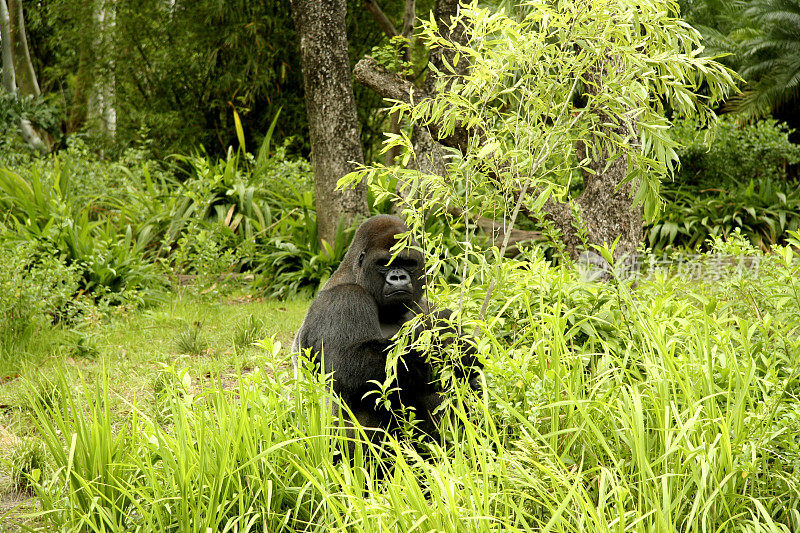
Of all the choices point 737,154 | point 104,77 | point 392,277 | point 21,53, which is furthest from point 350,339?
point 21,53

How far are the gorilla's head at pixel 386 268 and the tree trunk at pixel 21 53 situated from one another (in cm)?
1196

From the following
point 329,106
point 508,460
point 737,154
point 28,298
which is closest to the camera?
point 508,460

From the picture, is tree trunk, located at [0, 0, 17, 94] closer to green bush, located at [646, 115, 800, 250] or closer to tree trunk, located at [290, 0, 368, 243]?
tree trunk, located at [290, 0, 368, 243]

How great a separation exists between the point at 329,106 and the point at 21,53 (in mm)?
9048

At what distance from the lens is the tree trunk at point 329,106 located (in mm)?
6523

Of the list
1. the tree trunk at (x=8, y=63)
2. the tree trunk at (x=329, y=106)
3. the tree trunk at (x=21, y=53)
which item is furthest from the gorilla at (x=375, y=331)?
the tree trunk at (x=21, y=53)

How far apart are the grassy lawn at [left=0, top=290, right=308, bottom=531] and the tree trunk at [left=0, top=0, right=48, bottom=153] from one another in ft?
22.9

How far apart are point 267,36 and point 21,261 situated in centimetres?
581

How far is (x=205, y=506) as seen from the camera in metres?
2.20

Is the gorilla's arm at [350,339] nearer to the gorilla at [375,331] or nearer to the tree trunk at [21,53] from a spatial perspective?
the gorilla at [375,331]

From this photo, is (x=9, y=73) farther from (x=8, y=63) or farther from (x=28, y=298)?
(x=28, y=298)

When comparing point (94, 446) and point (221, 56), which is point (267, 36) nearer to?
point (221, 56)

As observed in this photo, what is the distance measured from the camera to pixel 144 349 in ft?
16.3

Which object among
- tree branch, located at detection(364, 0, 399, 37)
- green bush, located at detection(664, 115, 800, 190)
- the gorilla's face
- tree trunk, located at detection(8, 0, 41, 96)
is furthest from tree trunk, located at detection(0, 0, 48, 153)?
the gorilla's face
